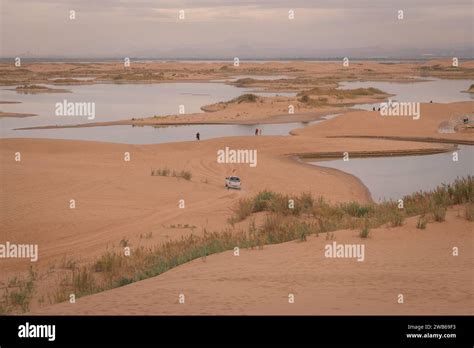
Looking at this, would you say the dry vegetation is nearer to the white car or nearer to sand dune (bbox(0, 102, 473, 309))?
sand dune (bbox(0, 102, 473, 309))

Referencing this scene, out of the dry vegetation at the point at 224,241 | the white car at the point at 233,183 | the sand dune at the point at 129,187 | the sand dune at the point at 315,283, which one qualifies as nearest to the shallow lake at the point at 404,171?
the sand dune at the point at 129,187

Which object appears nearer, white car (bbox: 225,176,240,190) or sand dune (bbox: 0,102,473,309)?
sand dune (bbox: 0,102,473,309)

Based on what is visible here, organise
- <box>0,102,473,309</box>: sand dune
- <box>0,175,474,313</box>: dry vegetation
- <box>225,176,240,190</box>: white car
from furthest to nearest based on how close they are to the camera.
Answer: <box>225,176,240,190</box>: white car, <box>0,102,473,309</box>: sand dune, <box>0,175,474,313</box>: dry vegetation

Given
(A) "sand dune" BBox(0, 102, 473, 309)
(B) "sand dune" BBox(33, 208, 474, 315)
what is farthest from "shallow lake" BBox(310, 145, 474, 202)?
(B) "sand dune" BBox(33, 208, 474, 315)

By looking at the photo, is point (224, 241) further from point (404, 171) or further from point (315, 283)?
point (404, 171)

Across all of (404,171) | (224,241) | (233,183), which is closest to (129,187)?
(233,183)

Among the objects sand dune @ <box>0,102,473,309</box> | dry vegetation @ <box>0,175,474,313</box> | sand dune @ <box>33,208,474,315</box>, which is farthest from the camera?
sand dune @ <box>0,102,473,309</box>

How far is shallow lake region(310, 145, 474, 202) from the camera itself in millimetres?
26031

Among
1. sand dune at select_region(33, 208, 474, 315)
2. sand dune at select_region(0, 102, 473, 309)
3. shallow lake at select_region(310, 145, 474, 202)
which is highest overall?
sand dune at select_region(33, 208, 474, 315)

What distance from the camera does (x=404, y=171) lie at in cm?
3033

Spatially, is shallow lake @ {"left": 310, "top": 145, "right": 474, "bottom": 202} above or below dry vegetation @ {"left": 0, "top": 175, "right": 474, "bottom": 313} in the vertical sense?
below

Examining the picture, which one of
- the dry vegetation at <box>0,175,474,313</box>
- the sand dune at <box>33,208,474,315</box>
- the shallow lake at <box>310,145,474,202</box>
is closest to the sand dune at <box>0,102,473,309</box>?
the dry vegetation at <box>0,175,474,313</box>

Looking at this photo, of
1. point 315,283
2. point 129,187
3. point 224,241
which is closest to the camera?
point 315,283

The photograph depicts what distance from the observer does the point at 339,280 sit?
10.1 meters
